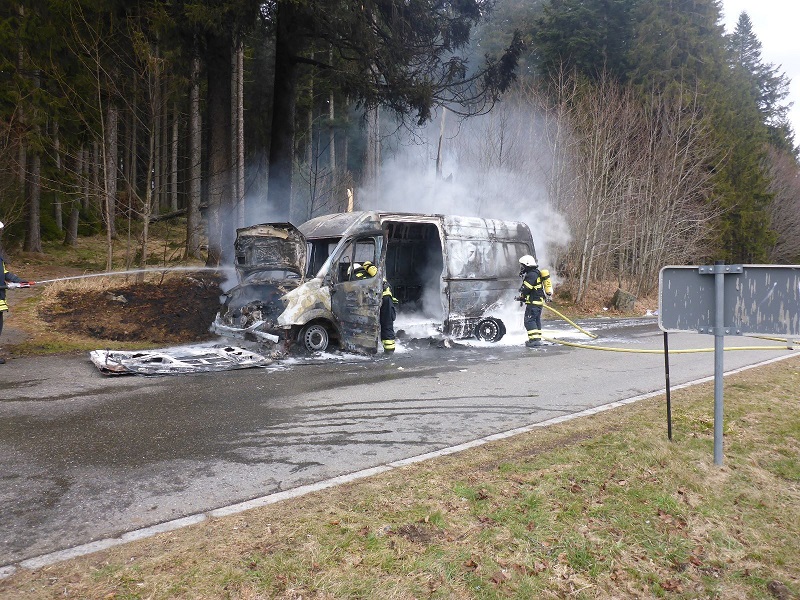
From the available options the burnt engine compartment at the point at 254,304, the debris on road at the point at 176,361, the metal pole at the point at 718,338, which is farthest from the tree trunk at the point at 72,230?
the metal pole at the point at 718,338

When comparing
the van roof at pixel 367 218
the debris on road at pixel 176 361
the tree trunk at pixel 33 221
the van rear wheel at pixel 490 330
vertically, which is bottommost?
the debris on road at pixel 176 361

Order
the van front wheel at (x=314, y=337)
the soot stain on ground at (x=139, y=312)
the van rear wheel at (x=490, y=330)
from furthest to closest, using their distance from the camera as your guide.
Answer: the van rear wheel at (x=490, y=330)
the soot stain on ground at (x=139, y=312)
the van front wheel at (x=314, y=337)

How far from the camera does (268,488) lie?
4520 millimetres

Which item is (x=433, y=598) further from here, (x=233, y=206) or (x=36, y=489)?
(x=233, y=206)

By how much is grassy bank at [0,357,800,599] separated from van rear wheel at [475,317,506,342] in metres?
7.23

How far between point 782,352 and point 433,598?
11.3 meters

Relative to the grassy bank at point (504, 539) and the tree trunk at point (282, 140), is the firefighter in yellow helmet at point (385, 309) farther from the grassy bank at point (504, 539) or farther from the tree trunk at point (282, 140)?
the tree trunk at point (282, 140)

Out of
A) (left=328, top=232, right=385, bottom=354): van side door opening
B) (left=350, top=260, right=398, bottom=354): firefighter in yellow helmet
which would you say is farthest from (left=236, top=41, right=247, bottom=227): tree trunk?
(left=350, top=260, right=398, bottom=354): firefighter in yellow helmet

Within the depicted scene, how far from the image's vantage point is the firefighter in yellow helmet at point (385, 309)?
10.6 metres

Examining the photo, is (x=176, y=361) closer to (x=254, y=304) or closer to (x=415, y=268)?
(x=254, y=304)

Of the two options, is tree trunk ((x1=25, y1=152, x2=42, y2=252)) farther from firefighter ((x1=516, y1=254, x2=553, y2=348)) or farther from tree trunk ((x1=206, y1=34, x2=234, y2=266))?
firefighter ((x1=516, y1=254, x2=553, y2=348))

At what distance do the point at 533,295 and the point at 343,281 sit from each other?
3880 mm

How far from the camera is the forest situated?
548 inches

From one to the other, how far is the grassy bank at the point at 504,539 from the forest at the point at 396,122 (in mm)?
11050
